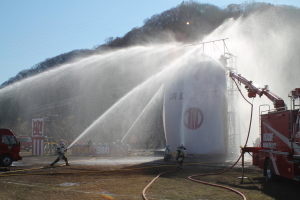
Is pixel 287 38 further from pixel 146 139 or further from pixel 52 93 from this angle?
pixel 52 93

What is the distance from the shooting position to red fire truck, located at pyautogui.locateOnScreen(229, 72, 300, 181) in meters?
11.9

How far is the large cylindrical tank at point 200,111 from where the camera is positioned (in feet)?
96.1

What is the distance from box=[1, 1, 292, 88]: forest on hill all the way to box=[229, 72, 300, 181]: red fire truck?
7818cm

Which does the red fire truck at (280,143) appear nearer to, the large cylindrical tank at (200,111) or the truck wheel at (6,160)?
the large cylindrical tank at (200,111)

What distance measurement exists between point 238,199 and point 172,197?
2.04 metres

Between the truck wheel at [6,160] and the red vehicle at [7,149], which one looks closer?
the truck wheel at [6,160]

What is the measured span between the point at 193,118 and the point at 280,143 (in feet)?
54.4

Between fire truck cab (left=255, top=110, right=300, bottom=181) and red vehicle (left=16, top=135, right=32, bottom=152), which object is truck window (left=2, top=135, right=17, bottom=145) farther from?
red vehicle (left=16, top=135, right=32, bottom=152)

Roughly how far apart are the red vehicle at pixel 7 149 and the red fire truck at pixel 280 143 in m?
15.7

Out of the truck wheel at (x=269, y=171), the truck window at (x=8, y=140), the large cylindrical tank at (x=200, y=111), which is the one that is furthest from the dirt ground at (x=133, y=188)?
the large cylindrical tank at (x=200, y=111)

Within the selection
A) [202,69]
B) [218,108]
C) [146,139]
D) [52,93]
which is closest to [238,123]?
[218,108]

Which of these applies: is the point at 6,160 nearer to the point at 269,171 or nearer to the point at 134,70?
the point at 269,171

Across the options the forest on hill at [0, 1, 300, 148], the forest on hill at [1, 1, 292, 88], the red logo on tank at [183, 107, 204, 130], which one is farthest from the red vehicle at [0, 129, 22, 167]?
the forest on hill at [1, 1, 292, 88]

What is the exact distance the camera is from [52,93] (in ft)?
283
